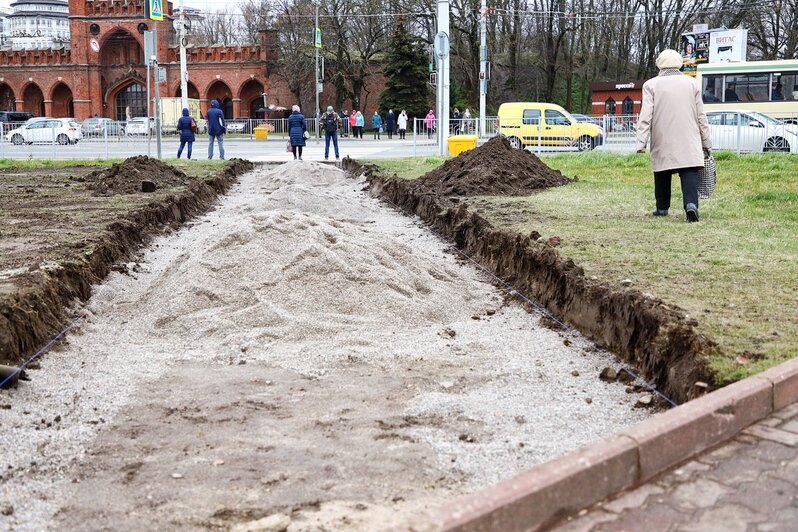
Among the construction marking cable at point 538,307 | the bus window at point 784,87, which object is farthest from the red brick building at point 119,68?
the construction marking cable at point 538,307

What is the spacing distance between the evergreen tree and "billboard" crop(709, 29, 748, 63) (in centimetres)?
2584

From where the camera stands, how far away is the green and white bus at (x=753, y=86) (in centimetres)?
3244

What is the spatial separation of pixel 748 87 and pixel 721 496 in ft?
106

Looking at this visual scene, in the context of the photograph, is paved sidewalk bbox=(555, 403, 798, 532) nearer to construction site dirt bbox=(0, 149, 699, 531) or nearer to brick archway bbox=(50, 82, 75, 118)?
construction site dirt bbox=(0, 149, 699, 531)

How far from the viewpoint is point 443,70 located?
91.6 ft

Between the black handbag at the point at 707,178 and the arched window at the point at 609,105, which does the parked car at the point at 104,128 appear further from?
the arched window at the point at 609,105

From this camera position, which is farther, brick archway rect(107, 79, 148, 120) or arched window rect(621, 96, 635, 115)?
brick archway rect(107, 79, 148, 120)

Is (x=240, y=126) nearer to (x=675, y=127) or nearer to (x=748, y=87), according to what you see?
(x=748, y=87)

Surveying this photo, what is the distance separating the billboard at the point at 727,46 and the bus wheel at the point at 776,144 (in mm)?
14529

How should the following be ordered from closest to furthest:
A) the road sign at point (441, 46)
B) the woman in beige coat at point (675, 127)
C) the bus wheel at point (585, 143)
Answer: the woman in beige coat at point (675, 127) → the road sign at point (441, 46) → the bus wheel at point (585, 143)

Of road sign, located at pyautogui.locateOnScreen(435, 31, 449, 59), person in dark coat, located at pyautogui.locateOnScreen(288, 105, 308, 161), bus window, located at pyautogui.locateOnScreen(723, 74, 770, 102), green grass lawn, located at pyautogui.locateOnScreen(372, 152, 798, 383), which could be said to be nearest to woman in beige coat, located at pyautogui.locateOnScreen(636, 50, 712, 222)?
green grass lawn, located at pyautogui.locateOnScreen(372, 152, 798, 383)

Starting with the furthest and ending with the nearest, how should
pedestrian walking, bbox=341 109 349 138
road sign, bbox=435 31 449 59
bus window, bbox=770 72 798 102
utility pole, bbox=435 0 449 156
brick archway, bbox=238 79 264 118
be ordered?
1. brick archway, bbox=238 79 264 118
2. pedestrian walking, bbox=341 109 349 138
3. bus window, bbox=770 72 798 102
4. utility pole, bbox=435 0 449 156
5. road sign, bbox=435 31 449 59

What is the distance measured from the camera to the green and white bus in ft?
106

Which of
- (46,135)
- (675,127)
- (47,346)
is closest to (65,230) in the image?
(47,346)
